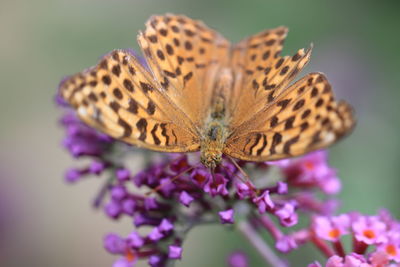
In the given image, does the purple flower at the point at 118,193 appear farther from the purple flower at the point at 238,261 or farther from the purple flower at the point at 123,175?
the purple flower at the point at 238,261

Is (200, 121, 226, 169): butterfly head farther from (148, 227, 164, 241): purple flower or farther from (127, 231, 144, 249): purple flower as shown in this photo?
(127, 231, 144, 249): purple flower

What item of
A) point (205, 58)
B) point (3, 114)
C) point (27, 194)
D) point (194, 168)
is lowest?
point (194, 168)

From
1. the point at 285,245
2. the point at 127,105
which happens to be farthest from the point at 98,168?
the point at 285,245

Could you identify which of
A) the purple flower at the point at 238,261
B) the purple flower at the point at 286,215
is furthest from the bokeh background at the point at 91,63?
the purple flower at the point at 286,215

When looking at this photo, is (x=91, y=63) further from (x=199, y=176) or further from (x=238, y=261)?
(x=199, y=176)

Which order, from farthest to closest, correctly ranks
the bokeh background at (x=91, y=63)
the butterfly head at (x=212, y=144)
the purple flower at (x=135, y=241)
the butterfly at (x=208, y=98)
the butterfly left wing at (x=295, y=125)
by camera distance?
1. the bokeh background at (x=91, y=63)
2. the purple flower at (x=135, y=241)
3. the butterfly head at (x=212, y=144)
4. the butterfly at (x=208, y=98)
5. the butterfly left wing at (x=295, y=125)

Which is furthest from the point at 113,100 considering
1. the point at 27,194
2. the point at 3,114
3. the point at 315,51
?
the point at 3,114

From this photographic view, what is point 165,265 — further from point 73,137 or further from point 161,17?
point 161,17
